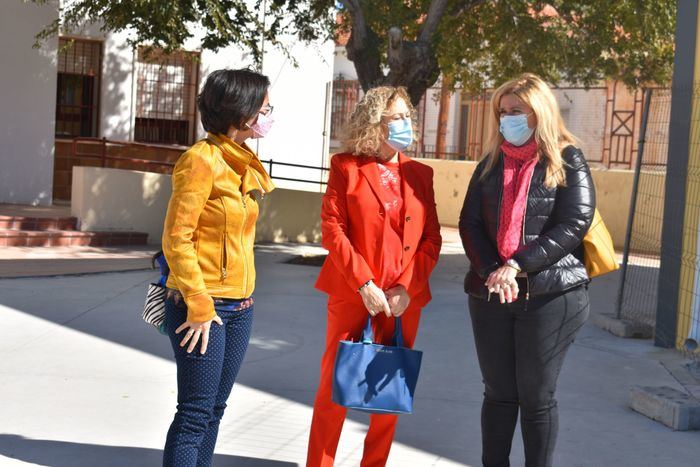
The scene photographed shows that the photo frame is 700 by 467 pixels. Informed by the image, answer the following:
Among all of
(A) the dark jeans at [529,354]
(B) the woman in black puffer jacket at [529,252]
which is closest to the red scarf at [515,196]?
(B) the woman in black puffer jacket at [529,252]

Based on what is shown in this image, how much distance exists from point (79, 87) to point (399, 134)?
575 inches

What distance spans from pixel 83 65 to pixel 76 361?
1184 cm

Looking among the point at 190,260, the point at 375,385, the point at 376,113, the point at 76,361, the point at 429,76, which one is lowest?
the point at 76,361

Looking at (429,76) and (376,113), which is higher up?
(429,76)

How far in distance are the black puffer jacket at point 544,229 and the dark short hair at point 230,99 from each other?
3.32 feet

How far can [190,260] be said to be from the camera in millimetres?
3457

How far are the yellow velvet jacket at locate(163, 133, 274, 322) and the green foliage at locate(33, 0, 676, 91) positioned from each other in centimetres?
808

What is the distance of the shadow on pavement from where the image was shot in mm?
4691

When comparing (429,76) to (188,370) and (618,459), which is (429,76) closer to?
(618,459)

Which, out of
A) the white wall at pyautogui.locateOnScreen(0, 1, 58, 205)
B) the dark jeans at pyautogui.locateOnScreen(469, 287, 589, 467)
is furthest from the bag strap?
the white wall at pyautogui.locateOnScreen(0, 1, 58, 205)

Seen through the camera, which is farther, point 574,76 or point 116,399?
point 574,76

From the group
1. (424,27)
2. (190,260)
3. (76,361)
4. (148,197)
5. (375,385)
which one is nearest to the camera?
(190,260)

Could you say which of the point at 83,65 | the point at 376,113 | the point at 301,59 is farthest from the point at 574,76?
the point at 376,113

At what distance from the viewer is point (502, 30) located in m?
13.7
